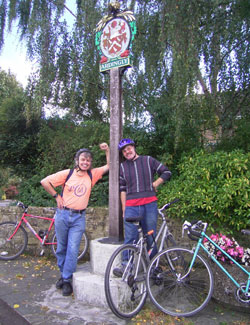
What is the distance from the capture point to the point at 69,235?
3863 mm

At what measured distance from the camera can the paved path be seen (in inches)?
122

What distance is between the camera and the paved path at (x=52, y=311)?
3.09 m

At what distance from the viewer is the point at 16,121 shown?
8750 mm

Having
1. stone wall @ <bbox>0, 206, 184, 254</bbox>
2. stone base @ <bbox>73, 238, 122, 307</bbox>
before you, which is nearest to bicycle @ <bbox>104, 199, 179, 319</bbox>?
stone base @ <bbox>73, 238, 122, 307</bbox>

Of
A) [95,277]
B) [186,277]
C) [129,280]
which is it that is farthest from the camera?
[95,277]

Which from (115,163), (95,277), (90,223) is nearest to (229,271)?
(95,277)

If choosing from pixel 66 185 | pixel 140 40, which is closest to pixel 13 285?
pixel 66 185

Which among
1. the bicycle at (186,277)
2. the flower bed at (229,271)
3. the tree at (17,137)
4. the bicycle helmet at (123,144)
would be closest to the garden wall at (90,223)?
the flower bed at (229,271)

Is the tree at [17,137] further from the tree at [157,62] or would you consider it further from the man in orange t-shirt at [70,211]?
the man in orange t-shirt at [70,211]

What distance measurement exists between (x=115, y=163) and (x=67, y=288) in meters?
1.69

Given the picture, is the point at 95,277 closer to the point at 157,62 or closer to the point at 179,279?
the point at 179,279

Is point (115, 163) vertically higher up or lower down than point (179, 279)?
higher up

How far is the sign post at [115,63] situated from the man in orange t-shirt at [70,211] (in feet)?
1.16

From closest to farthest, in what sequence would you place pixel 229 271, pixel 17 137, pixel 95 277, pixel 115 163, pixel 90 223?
1. pixel 229 271
2. pixel 95 277
3. pixel 115 163
4. pixel 90 223
5. pixel 17 137
